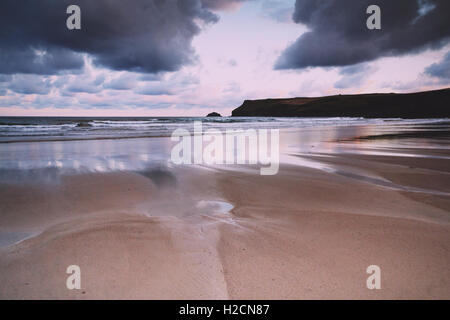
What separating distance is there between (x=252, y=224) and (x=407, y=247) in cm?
138

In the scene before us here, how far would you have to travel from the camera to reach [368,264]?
189 centimetres

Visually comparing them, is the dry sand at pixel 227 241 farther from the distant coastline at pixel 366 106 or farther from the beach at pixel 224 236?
the distant coastline at pixel 366 106

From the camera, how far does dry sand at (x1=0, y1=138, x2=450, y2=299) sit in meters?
1.65

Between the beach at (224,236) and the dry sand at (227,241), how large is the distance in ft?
0.03

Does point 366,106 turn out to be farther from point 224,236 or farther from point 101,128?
point 224,236

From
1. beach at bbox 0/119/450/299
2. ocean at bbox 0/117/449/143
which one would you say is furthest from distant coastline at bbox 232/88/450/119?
beach at bbox 0/119/450/299

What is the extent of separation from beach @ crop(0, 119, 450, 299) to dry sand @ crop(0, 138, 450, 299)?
0.01 meters

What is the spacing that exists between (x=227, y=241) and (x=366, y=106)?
98.4m

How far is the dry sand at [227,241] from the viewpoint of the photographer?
1.65m

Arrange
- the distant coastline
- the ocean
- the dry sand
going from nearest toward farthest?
the dry sand, the ocean, the distant coastline

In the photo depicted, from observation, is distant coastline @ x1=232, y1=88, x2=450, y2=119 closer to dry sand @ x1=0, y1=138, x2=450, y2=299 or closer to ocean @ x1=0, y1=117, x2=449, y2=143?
ocean @ x1=0, y1=117, x2=449, y2=143

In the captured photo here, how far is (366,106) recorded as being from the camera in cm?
8531

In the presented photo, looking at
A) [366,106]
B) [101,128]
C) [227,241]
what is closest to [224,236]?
[227,241]
